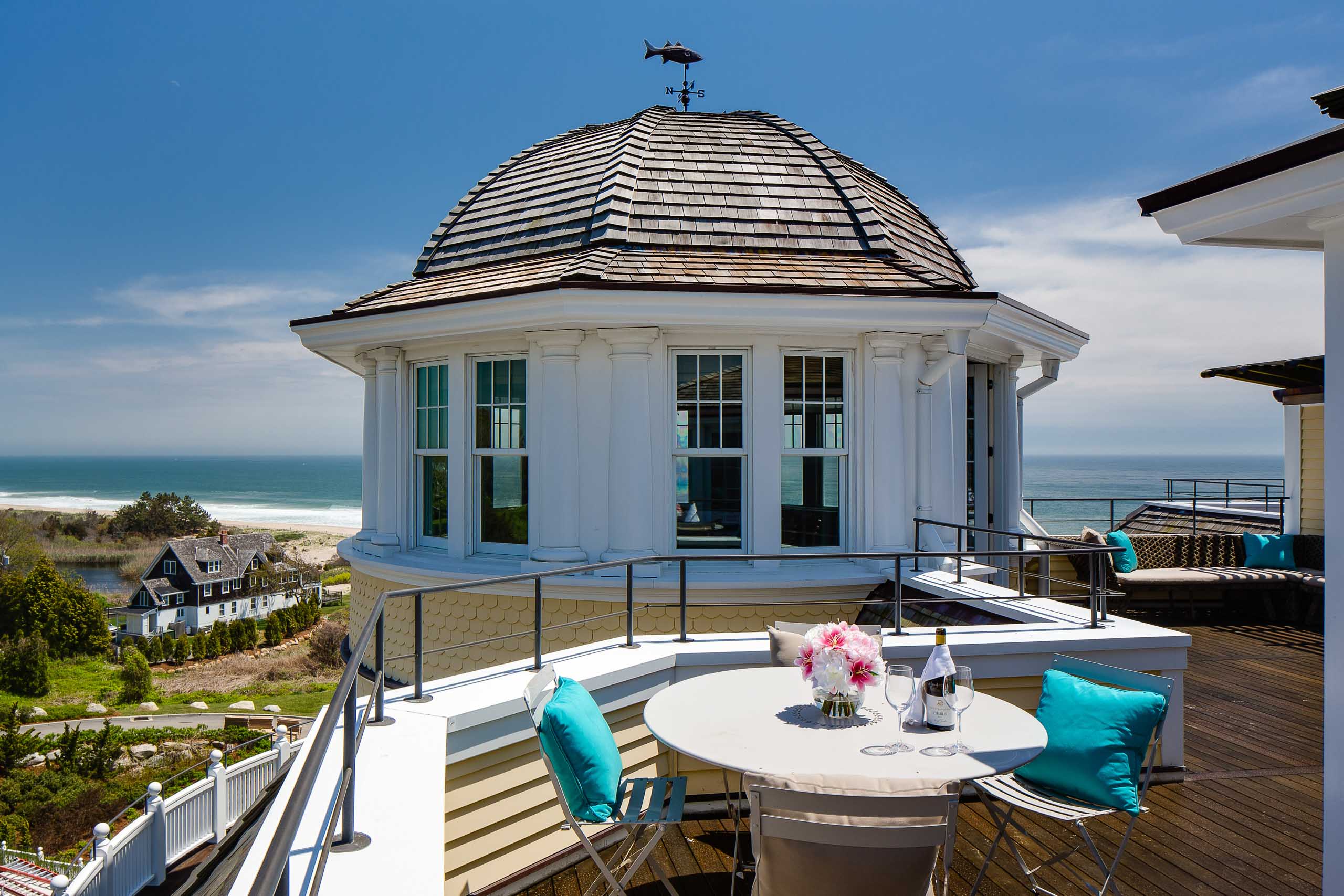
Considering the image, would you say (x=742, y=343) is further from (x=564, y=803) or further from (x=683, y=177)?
(x=564, y=803)

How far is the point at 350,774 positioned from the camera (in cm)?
225

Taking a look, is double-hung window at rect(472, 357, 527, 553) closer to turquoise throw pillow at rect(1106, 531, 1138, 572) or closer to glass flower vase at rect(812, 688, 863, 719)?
glass flower vase at rect(812, 688, 863, 719)

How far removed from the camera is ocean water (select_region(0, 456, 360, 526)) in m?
110

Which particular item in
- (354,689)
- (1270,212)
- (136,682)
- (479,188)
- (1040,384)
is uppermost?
(479,188)

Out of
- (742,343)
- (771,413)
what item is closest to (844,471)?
(771,413)

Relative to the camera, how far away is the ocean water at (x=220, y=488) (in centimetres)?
10994

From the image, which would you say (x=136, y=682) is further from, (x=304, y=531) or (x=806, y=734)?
(x=304, y=531)

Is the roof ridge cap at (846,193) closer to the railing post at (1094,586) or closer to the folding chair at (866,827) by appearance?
the railing post at (1094,586)

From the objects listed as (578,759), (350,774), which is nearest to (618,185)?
(578,759)

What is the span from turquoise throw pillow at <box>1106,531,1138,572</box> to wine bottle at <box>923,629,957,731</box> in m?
8.94

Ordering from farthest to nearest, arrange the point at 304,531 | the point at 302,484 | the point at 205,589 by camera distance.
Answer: the point at 302,484 → the point at 304,531 → the point at 205,589

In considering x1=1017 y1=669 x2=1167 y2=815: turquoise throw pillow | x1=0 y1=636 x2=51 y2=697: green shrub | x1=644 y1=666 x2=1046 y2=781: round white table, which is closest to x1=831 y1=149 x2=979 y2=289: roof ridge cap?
x1=1017 y1=669 x2=1167 y2=815: turquoise throw pillow

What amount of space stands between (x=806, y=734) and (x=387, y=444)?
6.86 m

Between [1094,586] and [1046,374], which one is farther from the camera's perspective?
[1046,374]
